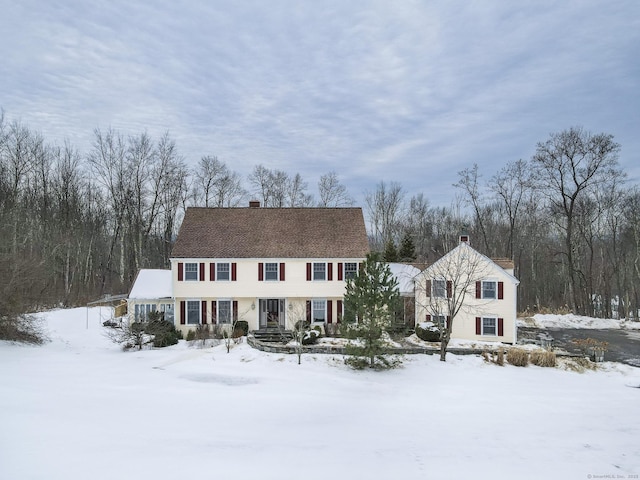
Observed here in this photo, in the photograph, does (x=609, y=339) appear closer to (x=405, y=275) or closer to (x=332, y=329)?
(x=405, y=275)

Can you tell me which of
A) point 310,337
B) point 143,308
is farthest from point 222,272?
point 310,337

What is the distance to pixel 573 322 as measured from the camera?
34.3 m

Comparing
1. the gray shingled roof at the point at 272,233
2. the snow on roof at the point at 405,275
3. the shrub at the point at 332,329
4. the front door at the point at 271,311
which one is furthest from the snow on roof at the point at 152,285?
the snow on roof at the point at 405,275

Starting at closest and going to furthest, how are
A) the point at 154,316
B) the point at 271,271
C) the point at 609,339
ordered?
the point at 154,316, the point at 271,271, the point at 609,339

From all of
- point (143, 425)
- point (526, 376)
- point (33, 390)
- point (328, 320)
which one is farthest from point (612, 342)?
point (33, 390)

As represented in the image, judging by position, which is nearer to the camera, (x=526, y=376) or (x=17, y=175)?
(x=526, y=376)

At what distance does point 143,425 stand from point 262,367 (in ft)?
28.1

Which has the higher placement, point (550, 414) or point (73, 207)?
point (73, 207)

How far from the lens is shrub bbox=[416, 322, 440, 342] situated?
25.0 metres

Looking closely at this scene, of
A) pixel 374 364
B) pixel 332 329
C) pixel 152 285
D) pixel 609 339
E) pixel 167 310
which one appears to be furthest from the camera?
pixel 609 339

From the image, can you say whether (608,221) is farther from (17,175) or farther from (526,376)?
(17,175)

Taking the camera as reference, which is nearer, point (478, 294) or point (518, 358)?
point (518, 358)

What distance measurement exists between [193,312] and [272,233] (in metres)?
6.94

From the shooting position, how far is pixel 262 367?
19.6 m
